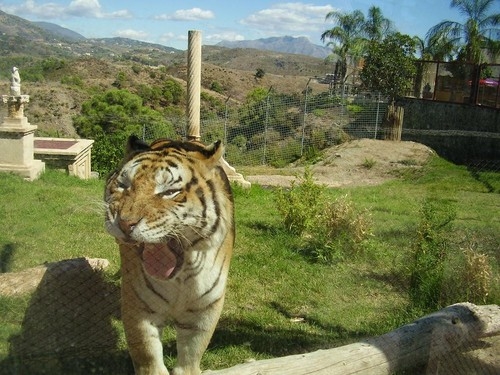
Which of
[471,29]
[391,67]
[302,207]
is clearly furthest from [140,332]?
[391,67]

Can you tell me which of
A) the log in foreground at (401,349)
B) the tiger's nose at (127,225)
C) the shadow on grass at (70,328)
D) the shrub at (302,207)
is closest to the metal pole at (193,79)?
the shadow on grass at (70,328)

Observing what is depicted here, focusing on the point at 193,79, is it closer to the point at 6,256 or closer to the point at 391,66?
the point at 6,256

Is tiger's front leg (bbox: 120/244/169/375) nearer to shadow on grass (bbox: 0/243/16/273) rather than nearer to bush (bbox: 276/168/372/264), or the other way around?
shadow on grass (bbox: 0/243/16/273)

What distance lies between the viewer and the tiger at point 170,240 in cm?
249

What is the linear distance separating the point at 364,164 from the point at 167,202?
377 inches

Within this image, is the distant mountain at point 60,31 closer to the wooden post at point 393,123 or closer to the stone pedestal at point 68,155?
the stone pedestal at point 68,155

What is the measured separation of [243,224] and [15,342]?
3.75m

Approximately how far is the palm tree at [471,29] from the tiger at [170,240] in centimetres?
431

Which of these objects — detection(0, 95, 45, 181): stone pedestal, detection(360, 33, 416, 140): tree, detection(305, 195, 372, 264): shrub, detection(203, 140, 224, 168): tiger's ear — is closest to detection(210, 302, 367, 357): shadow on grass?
detection(305, 195, 372, 264): shrub

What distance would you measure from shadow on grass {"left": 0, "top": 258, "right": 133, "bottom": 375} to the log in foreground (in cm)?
84

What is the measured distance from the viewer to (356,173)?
1162cm

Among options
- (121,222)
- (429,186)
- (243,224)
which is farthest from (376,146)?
(121,222)

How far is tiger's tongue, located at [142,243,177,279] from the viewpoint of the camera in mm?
2740

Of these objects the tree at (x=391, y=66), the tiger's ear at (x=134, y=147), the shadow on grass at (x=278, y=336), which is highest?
the tree at (x=391, y=66)
